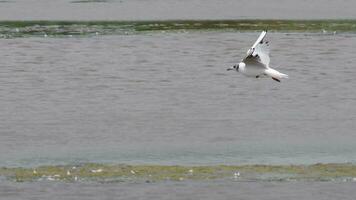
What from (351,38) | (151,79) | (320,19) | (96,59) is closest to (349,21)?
(320,19)

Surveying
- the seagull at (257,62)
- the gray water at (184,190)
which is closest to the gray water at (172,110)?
the gray water at (184,190)

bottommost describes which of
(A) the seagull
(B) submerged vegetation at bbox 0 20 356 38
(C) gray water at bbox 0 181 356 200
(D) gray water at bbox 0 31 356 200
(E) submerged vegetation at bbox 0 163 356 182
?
(C) gray water at bbox 0 181 356 200

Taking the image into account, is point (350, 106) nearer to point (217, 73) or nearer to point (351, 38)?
point (217, 73)

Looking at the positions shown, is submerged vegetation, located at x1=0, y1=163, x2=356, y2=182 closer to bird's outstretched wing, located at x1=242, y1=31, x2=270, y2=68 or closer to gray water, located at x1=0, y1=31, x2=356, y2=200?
gray water, located at x1=0, y1=31, x2=356, y2=200

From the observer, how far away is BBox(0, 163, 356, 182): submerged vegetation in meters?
24.1

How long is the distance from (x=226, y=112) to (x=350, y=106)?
12.0 feet

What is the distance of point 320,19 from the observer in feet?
201

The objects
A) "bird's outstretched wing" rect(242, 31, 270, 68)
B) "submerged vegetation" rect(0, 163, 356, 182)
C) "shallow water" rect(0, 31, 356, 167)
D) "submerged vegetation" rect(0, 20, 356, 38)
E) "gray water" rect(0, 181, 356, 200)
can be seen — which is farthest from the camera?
"submerged vegetation" rect(0, 20, 356, 38)

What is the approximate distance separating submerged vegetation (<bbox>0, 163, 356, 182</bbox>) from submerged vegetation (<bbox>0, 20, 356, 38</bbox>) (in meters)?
30.4
